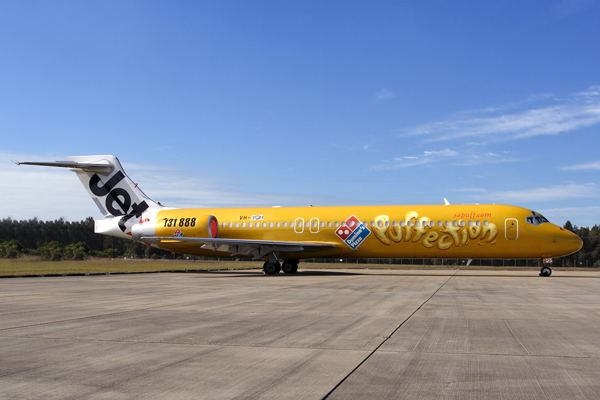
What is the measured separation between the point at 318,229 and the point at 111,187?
1376cm

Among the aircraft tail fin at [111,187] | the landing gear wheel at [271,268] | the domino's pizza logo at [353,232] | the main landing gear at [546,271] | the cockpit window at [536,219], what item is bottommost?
the landing gear wheel at [271,268]

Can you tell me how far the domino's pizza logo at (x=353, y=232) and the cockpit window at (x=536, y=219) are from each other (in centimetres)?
812

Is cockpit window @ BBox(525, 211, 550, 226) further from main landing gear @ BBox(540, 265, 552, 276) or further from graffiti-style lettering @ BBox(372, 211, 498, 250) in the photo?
main landing gear @ BBox(540, 265, 552, 276)

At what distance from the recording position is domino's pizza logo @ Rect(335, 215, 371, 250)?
86.8 feet

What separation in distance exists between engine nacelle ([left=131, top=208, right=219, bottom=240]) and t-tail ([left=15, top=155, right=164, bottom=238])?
1.21 metres

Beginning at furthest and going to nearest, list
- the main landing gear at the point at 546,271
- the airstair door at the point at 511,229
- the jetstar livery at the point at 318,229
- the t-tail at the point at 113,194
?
the t-tail at the point at 113,194
the main landing gear at the point at 546,271
the jetstar livery at the point at 318,229
the airstair door at the point at 511,229

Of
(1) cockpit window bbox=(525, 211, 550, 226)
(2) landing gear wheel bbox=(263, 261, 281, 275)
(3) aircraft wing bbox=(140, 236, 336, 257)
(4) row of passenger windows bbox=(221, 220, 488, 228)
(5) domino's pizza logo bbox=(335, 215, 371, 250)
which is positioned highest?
(1) cockpit window bbox=(525, 211, 550, 226)

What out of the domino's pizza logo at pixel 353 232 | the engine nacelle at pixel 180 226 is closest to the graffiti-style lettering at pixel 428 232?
the domino's pizza logo at pixel 353 232

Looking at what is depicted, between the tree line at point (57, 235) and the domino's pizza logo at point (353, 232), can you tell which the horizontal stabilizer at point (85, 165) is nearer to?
the domino's pizza logo at point (353, 232)

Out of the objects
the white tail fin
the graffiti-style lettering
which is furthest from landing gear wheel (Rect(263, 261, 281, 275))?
the white tail fin

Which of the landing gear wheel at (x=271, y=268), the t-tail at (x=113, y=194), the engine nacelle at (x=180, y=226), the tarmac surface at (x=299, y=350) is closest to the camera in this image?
the tarmac surface at (x=299, y=350)

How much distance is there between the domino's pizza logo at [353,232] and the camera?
26.5 m

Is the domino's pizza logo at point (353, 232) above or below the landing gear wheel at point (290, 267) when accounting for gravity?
above

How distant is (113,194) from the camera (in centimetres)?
3114
